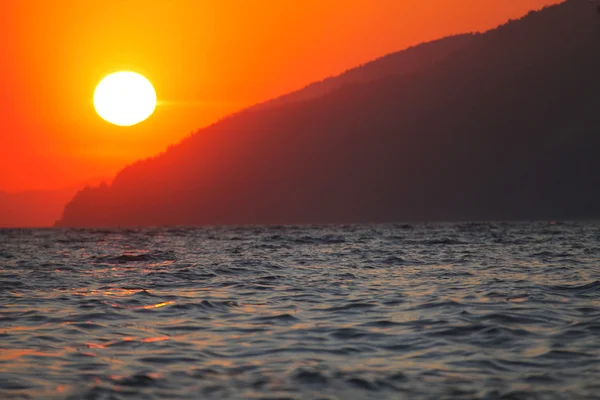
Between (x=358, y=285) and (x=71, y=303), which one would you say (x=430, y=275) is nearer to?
(x=358, y=285)

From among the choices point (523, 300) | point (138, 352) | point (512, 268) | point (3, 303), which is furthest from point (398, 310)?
point (512, 268)

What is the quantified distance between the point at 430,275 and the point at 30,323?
13.1 meters

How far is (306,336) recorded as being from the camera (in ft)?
43.7

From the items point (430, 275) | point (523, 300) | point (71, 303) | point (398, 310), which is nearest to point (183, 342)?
point (398, 310)

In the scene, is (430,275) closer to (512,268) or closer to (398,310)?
(512,268)

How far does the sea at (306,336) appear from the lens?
32.3 ft

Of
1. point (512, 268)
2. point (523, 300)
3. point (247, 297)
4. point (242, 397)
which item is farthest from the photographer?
point (512, 268)

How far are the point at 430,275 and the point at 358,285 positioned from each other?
365cm

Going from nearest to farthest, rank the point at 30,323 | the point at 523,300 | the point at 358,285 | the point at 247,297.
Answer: the point at 30,323
the point at 523,300
the point at 247,297
the point at 358,285

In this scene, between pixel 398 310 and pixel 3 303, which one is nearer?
pixel 398 310

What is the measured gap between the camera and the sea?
9844 mm

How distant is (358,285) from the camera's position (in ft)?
70.9

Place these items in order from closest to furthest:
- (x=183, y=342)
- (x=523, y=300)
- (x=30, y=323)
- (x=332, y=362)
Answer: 1. (x=332, y=362)
2. (x=183, y=342)
3. (x=30, y=323)
4. (x=523, y=300)

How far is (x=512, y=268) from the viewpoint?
26828 millimetres
